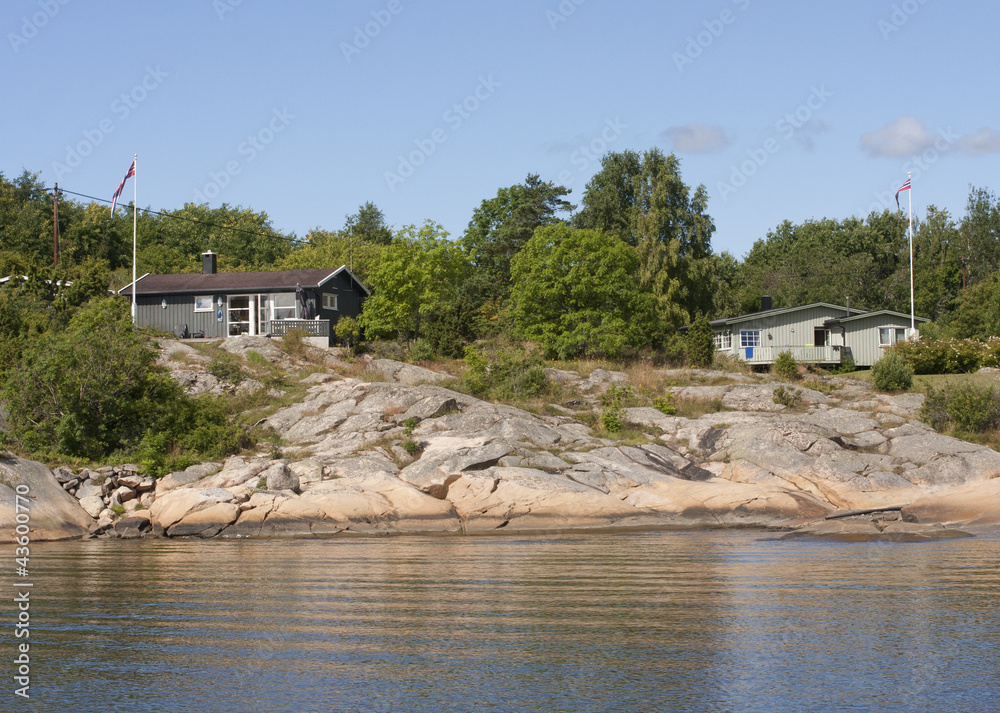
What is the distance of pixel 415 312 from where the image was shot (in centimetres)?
5288

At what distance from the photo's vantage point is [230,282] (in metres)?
50.5

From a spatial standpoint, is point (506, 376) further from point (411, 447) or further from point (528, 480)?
point (528, 480)

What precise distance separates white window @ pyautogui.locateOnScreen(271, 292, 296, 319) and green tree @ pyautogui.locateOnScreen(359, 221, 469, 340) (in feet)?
12.7

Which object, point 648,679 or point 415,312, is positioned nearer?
point 648,679

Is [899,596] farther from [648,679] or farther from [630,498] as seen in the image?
[630,498]

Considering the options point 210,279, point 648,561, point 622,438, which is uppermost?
point 210,279

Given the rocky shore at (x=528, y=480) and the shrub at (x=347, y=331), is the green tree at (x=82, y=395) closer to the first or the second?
the rocky shore at (x=528, y=480)

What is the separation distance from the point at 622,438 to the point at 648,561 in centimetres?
1348

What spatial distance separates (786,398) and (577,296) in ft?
49.6

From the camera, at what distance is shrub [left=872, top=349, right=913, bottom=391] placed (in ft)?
126

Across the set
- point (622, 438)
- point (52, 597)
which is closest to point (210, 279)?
point (622, 438)

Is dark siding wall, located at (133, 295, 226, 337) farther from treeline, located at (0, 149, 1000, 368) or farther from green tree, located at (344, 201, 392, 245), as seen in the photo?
green tree, located at (344, 201, 392, 245)

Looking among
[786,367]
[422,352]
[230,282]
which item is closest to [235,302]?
[230,282]

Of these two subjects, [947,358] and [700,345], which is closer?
[947,358]
